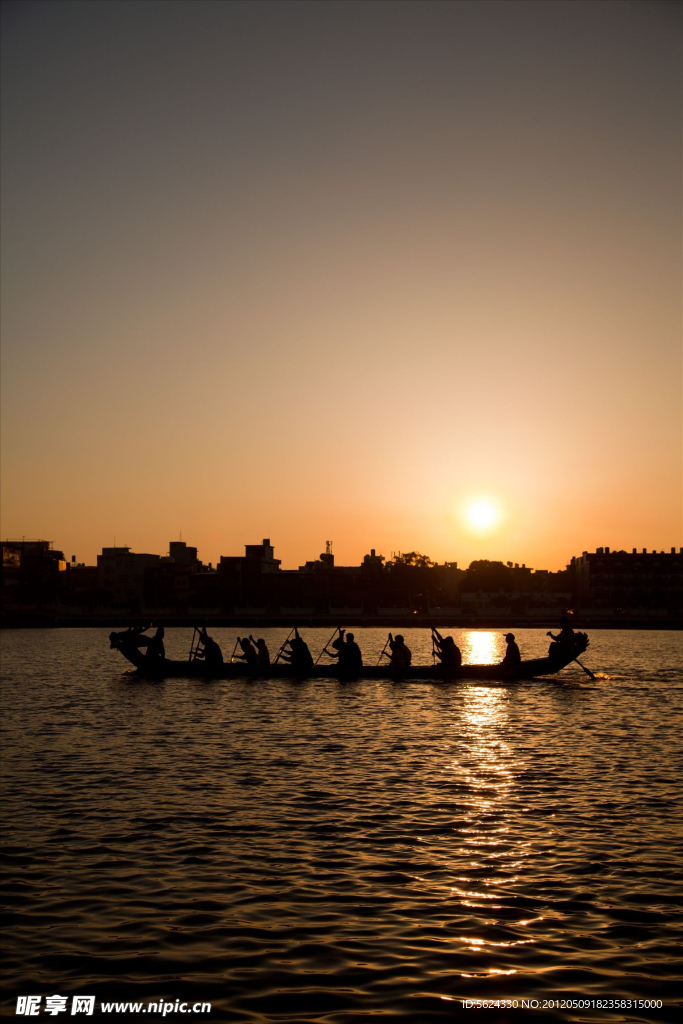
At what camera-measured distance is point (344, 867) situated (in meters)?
13.3

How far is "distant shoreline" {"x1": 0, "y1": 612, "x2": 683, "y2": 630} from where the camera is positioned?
124125 mm

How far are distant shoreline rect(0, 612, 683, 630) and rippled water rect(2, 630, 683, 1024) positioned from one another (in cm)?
9785

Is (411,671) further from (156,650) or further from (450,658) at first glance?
(156,650)

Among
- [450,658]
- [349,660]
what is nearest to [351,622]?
[349,660]

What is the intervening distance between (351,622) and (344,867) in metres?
113

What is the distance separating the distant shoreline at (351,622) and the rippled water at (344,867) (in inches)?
3852

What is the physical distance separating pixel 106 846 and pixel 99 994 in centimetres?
528

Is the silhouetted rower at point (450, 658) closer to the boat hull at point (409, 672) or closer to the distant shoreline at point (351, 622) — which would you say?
the boat hull at point (409, 672)

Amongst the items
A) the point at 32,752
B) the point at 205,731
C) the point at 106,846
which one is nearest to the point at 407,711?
the point at 205,731

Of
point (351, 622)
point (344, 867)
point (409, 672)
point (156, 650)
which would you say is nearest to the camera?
point (344, 867)

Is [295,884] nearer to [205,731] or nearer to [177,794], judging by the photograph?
[177,794]

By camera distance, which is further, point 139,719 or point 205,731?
point 139,719

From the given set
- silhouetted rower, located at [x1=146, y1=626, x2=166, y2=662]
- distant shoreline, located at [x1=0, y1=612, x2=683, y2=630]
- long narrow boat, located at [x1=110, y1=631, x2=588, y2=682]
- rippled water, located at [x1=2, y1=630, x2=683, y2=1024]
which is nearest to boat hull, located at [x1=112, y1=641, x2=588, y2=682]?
long narrow boat, located at [x1=110, y1=631, x2=588, y2=682]

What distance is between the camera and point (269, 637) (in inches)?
4269
